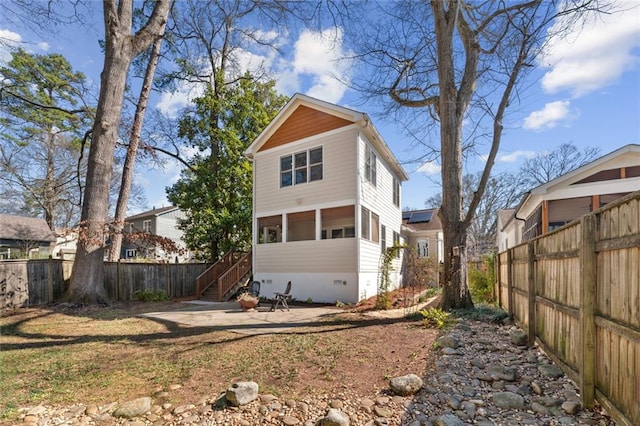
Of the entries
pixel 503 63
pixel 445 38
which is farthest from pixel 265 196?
pixel 503 63

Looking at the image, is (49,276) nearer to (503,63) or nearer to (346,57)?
(346,57)

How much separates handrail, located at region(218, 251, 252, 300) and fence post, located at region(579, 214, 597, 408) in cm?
1204

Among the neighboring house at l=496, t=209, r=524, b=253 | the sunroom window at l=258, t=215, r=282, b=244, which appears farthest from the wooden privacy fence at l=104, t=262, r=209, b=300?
the neighboring house at l=496, t=209, r=524, b=253

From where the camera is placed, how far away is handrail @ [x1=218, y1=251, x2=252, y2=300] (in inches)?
523

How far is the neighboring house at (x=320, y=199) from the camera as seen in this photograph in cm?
1128

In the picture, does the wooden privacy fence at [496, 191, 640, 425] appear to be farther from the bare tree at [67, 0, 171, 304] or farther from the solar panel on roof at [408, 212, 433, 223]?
the solar panel on roof at [408, 212, 433, 223]

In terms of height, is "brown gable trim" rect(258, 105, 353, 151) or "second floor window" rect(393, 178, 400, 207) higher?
"brown gable trim" rect(258, 105, 353, 151)

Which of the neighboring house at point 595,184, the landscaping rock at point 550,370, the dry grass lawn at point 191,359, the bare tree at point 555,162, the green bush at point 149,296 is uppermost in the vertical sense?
the bare tree at point 555,162

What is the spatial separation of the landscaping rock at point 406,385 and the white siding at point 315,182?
7840 mm

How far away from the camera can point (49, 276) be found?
10.4 meters

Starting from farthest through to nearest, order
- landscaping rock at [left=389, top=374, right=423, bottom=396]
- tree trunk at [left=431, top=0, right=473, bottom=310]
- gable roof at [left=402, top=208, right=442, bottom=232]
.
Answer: gable roof at [left=402, top=208, right=442, bottom=232] → tree trunk at [left=431, top=0, right=473, bottom=310] → landscaping rock at [left=389, top=374, right=423, bottom=396]

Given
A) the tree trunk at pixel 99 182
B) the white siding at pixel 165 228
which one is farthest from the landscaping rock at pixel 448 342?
the white siding at pixel 165 228

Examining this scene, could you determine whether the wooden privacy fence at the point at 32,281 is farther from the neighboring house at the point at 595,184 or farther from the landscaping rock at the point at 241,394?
the neighboring house at the point at 595,184

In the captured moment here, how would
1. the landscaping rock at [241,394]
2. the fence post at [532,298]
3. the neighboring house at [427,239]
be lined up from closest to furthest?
1. the landscaping rock at [241,394]
2. the fence post at [532,298]
3. the neighboring house at [427,239]
